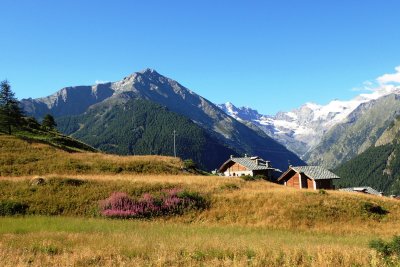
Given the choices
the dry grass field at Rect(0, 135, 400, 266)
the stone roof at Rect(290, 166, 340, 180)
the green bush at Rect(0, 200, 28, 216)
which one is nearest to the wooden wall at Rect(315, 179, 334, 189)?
the stone roof at Rect(290, 166, 340, 180)

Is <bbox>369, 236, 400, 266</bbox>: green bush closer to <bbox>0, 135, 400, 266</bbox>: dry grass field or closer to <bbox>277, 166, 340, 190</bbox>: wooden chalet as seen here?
<bbox>0, 135, 400, 266</bbox>: dry grass field

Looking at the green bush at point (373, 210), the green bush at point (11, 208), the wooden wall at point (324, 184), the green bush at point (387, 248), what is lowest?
the wooden wall at point (324, 184)

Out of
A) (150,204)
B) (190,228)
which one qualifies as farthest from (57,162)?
(190,228)

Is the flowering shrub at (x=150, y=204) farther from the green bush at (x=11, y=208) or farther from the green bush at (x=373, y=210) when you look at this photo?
the green bush at (x=373, y=210)

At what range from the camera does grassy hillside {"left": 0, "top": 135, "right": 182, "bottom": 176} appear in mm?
51822

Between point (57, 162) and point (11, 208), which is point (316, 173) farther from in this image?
point (11, 208)

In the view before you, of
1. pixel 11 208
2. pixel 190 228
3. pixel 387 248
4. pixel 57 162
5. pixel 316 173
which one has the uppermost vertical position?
pixel 57 162

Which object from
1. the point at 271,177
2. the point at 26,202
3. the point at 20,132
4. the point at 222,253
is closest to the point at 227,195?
the point at 26,202

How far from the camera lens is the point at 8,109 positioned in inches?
2936

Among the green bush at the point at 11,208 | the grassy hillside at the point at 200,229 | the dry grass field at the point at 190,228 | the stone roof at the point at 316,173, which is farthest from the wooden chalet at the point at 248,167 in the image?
the green bush at the point at 11,208

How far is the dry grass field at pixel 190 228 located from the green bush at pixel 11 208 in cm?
60

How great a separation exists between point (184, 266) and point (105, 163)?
4765 centimetres

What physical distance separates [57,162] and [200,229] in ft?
119

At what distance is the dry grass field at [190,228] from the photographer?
13852mm
